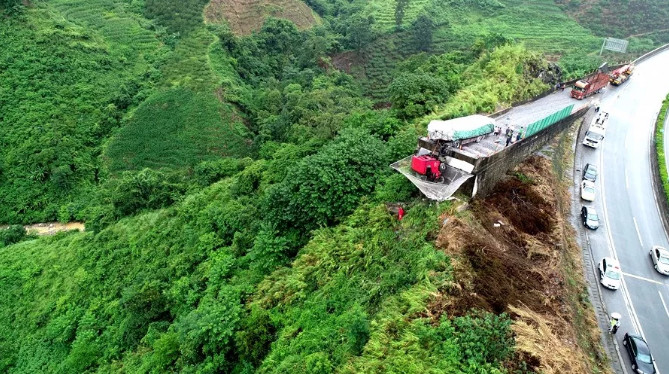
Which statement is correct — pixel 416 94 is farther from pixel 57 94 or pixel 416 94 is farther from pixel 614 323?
pixel 57 94

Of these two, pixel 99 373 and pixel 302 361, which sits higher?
pixel 302 361

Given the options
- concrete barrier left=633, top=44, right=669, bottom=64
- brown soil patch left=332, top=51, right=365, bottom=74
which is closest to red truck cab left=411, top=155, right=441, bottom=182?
concrete barrier left=633, top=44, right=669, bottom=64

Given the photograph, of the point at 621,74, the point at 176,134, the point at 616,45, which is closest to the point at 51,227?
the point at 176,134

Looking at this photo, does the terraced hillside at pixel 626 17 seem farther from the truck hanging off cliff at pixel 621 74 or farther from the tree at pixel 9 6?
the tree at pixel 9 6

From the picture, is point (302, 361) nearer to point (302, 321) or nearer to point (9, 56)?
point (302, 321)

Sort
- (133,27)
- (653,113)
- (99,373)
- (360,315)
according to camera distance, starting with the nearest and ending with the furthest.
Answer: (360,315)
(99,373)
(653,113)
(133,27)

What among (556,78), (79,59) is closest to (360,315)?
(556,78)

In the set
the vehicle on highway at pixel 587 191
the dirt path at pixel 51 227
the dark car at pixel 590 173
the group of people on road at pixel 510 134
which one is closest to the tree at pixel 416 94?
the group of people on road at pixel 510 134
